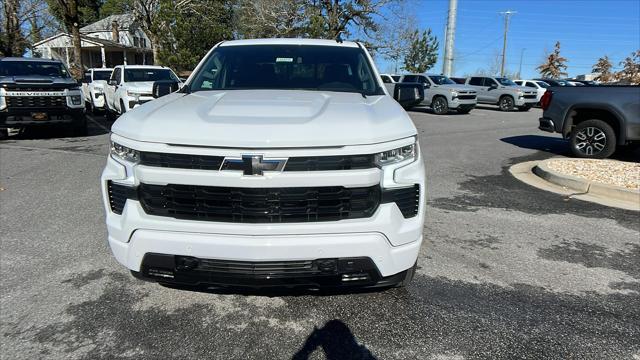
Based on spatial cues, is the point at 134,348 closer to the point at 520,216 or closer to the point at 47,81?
the point at 520,216

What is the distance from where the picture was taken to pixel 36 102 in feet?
34.8

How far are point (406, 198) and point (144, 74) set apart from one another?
44.0 feet

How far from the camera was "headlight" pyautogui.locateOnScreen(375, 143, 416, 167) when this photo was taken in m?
2.58

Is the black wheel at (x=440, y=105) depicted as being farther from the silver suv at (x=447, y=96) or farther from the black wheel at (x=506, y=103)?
the black wheel at (x=506, y=103)

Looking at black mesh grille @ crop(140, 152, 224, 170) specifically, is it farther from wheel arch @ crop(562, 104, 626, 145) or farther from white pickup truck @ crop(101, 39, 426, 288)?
wheel arch @ crop(562, 104, 626, 145)

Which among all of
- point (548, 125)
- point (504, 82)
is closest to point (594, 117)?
point (548, 125)

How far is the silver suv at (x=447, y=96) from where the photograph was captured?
67.4 feet

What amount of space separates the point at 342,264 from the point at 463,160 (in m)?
7.28

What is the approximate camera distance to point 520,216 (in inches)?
212

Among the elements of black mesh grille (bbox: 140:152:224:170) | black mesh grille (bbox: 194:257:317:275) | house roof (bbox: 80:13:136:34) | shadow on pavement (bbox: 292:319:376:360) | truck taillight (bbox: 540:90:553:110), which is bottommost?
shadow on pavement (bbox: 292:319:376:360)

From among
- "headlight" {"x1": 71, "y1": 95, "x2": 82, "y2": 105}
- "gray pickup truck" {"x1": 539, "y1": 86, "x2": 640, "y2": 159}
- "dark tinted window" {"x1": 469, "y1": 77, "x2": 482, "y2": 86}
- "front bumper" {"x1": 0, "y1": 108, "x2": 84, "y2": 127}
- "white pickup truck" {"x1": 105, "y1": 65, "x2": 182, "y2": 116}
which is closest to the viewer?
"gray pickup truck" {"x1": 539, "y1": 86, "x2": 640, "y2": 159}

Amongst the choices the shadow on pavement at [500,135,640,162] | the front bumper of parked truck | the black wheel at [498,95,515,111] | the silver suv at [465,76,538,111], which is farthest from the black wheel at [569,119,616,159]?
the black wheel at [498,95,515,111]

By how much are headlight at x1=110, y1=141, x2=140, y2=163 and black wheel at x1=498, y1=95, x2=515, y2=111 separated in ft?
80.1

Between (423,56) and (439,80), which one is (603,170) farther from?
(423,56)
